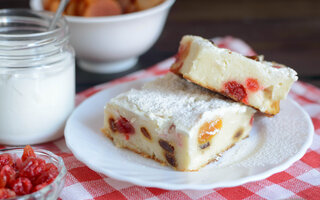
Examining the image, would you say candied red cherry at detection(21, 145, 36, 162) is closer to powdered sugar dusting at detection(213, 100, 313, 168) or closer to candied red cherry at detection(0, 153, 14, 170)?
candied red cherry at detection(0, 153, 14, 170)

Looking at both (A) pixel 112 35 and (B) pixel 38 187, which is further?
(A) pixel 112 35

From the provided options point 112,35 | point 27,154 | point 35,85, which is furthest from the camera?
point 112,35

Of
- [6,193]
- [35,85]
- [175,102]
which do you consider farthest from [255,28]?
[6,193]

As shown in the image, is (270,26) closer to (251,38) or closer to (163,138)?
Answer: (251,38)

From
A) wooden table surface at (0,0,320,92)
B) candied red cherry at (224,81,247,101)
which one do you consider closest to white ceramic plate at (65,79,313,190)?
candied red cherry at (224,81,247,101)

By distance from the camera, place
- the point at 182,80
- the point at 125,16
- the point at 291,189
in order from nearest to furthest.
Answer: the point at 291,189, the point at 182,80, the point at 125,16

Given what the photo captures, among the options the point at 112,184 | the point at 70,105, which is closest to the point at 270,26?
the point at 70,105

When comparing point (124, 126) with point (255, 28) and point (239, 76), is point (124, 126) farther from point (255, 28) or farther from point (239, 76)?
point (255, 28)
